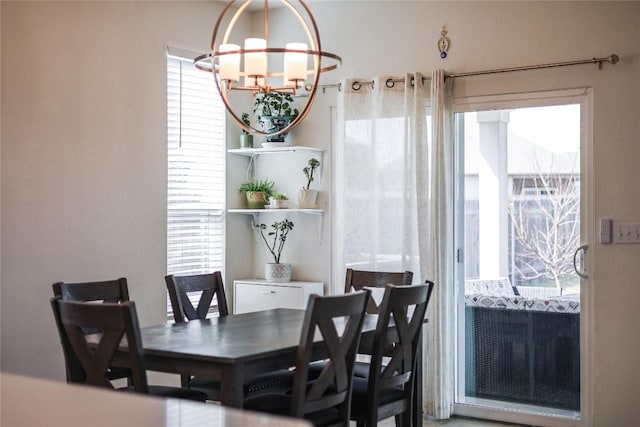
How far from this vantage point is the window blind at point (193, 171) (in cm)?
534

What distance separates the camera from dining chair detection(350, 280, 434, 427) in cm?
341

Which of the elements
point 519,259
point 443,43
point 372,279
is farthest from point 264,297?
point 443,43

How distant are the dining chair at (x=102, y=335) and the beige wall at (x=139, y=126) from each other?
4.42 feet

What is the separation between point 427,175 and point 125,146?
6.24 feet

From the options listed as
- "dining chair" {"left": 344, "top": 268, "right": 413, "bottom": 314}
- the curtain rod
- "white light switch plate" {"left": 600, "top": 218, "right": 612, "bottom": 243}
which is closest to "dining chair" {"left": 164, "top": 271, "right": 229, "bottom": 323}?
"dining chair" {"left": 344, "top": 268, "right": 413, "bottom": 314}

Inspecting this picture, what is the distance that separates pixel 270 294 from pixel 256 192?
0.75 meters

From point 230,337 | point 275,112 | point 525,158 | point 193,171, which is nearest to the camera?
point 230,337

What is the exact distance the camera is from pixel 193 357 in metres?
2.93

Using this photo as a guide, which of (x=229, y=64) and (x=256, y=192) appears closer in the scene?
(x=229, y=64)

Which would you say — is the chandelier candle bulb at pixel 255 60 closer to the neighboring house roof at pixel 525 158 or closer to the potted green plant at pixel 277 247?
the neighboring house roof at pixel 525 158

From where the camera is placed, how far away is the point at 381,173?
17.2 feet

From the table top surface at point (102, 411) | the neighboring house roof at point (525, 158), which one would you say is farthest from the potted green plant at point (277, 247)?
the table top surface at point (102, 411)

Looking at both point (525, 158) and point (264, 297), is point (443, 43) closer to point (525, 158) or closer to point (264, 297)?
point (525, 158)

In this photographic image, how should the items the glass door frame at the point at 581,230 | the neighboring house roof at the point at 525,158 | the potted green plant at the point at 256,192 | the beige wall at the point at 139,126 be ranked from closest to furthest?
1. the beige wall at the point at 139,126
2. the glass door frame at the point at 581,230
3. the neighboring house roof at the point at 525,158
4. the potted green plant at the point at 256,192
